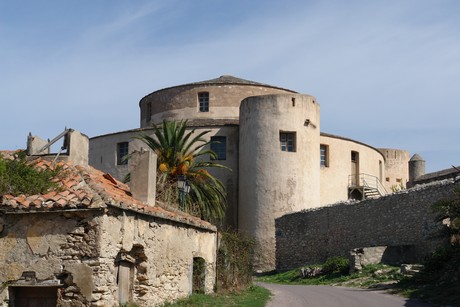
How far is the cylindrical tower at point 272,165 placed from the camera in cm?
3922

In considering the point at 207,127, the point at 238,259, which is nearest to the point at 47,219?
the point at 238,259

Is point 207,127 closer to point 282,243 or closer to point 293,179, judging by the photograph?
point 293,179

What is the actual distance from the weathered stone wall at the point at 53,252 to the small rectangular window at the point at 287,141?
2721 cm

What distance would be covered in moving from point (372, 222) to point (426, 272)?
816cm

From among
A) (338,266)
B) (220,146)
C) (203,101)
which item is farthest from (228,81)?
(338,266)

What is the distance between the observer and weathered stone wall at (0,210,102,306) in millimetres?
13570

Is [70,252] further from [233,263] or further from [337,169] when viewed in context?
[337,169]

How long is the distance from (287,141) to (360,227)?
33.6 feet

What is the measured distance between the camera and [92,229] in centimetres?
1364

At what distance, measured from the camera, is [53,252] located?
13.7 metres

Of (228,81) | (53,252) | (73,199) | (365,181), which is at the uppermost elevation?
(228,81)

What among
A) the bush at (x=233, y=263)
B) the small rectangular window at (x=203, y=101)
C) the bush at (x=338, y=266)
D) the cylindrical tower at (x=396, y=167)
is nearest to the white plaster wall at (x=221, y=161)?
the small rectangular window at (x=203, y=101)

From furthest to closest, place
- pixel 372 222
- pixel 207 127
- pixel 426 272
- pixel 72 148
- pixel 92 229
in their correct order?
pixel 207 127, pixel 372 222, pixel 426 272, pixel 72 148, pixel 92 229

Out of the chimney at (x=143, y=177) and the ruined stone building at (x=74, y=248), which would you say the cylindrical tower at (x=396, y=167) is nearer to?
the chimney at (x=143, y=177)
